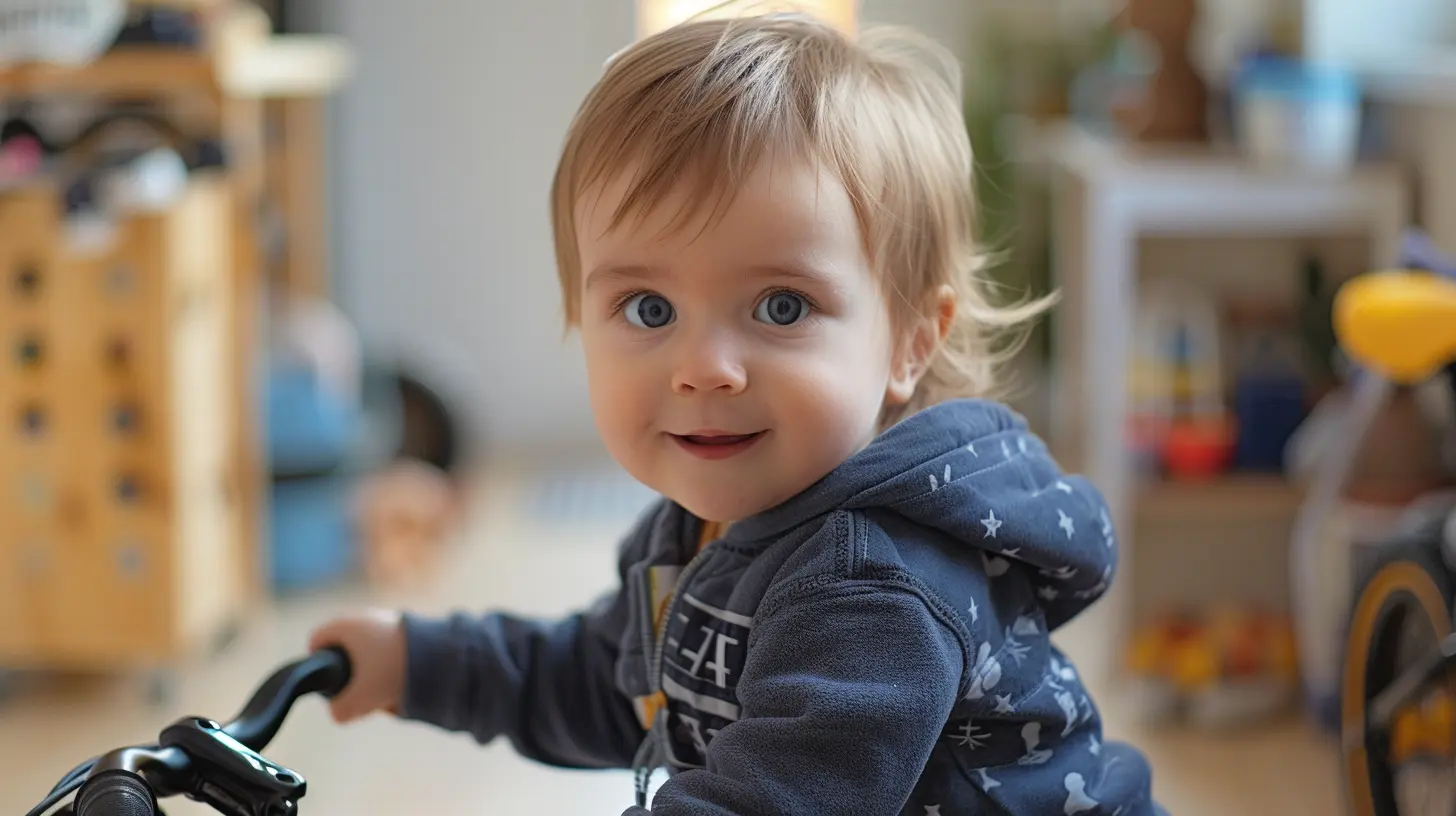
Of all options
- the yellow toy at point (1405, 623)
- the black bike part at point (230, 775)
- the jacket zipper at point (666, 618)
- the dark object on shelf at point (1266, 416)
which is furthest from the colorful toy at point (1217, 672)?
the black bike part at point (230, 775)

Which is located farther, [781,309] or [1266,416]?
[1266,416]

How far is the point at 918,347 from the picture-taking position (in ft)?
3.06

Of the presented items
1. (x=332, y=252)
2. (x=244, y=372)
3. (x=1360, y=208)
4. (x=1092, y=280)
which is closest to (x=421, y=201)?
(x=332, y=252)

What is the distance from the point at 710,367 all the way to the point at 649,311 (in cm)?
6

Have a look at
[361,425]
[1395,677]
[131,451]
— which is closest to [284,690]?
[1395,677]

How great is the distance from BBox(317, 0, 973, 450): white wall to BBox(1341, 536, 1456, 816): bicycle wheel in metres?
2.22

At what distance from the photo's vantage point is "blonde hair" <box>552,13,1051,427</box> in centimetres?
82

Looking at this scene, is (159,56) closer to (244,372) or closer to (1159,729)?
(244,372)

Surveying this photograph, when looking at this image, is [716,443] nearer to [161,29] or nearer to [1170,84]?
[161,29]

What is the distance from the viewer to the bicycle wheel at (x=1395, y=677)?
1244 mm

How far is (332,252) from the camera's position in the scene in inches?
136

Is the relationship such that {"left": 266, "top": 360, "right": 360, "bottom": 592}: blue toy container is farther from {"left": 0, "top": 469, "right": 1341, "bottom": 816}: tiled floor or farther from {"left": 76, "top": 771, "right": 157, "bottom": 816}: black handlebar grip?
{"left": 76, "top": 771, "right": 157, "bottom": 816}: black handlebar grip

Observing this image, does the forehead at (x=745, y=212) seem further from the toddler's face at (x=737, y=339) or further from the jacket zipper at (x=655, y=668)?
the jacket zipper at (x=655, y=668)

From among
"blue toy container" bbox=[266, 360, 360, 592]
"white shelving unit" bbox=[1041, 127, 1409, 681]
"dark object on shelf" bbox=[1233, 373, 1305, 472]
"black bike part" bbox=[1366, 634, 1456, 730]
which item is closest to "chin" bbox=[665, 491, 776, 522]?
"black bike part" bbox=[1366, 634, 1456, 730]
